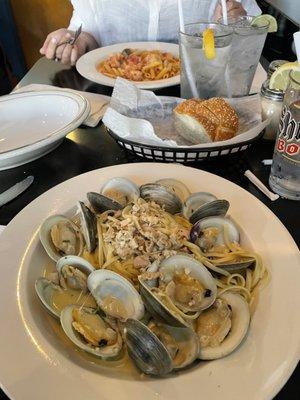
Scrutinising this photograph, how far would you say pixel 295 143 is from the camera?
95cm

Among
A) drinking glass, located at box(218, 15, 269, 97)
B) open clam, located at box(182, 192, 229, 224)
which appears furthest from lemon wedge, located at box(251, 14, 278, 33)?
open clam, located at box(182, 192, 229, 224)

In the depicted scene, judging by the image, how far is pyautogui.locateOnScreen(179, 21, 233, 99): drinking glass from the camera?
127cm

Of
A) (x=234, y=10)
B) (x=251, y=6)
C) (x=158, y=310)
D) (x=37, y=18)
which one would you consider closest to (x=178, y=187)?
(x=158, y=310)

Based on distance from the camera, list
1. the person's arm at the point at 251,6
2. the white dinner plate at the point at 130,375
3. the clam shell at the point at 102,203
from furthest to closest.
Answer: the person's arm at the point at 251,6 → the clam shell at the point at 102,203 → the white dinner plate at the point at 130,375

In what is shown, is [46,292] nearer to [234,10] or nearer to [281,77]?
[281,77]

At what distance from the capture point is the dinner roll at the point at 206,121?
113cm

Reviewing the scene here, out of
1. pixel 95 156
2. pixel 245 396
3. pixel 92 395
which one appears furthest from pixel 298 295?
pixel 95 156

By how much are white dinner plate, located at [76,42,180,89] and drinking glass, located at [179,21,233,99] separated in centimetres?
13

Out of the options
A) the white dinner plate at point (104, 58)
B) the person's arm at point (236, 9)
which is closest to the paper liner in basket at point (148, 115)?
the white dinner plate at point (104, 58)

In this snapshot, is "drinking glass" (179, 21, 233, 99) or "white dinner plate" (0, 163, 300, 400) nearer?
"white dinner plate" (0, 163, 300, 400)

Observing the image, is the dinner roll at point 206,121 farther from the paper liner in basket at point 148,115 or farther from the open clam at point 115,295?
the open clam at point 115,295

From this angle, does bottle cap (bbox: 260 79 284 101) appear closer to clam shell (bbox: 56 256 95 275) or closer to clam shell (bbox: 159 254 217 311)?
clam shell (bbox: 159 254 217 311)

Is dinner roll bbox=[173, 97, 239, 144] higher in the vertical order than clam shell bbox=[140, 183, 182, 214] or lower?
higher

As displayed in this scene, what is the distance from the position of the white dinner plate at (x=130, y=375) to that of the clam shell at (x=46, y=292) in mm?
26
